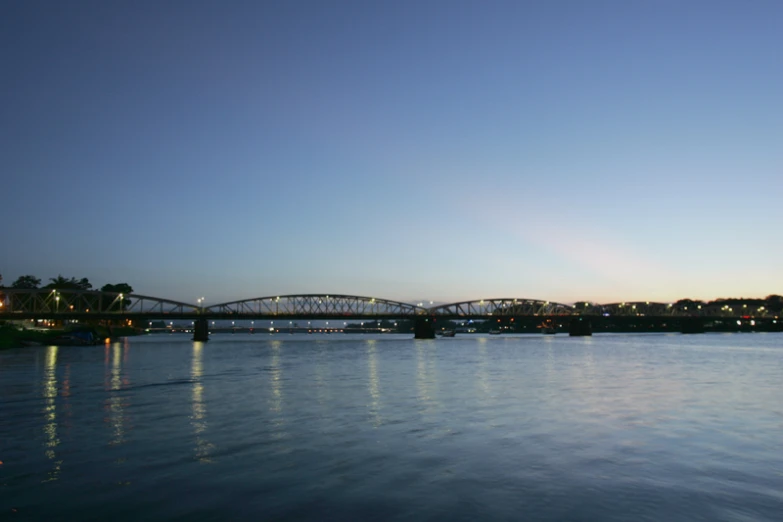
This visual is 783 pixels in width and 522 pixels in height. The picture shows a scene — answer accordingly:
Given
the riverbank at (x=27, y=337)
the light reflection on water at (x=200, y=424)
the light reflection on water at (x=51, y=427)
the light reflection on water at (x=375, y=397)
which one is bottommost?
the light reflection on water at (x=375, y=397)

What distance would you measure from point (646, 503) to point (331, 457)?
409 inches

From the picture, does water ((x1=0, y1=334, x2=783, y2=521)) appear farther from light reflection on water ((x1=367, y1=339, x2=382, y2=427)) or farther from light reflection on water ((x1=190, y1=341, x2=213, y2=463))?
light reflection on water ((x1=367, y1=339, x2=382, y2=427))

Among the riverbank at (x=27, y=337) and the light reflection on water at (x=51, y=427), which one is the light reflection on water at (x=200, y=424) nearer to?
the light reflection on water at (x=51, y=427)

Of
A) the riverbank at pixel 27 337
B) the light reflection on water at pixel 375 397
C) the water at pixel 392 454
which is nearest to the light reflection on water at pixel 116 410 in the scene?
the water at pixel 392 454

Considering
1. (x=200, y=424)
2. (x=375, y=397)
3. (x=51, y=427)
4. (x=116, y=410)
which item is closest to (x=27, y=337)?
(x=116, y=410)

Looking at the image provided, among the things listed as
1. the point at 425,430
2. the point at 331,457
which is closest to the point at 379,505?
the point at 331,457

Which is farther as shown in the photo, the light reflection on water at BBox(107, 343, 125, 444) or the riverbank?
the riverbank

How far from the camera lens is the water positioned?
14727 mm

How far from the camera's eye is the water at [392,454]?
14727 millimetres

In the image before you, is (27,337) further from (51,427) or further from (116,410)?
(51,427)

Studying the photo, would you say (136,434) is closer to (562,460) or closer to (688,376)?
(562,460)

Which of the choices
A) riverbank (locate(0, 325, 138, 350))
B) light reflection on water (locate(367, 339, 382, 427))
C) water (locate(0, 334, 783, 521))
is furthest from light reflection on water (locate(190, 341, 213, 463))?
riverbank (locate(0, 325, 138, 350))

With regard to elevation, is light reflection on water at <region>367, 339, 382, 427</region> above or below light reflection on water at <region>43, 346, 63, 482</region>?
below

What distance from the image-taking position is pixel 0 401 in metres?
36.4
